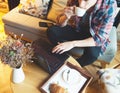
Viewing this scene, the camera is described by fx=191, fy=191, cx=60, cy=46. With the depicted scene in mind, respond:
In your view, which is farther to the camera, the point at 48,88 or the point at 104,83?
the point at 104,83

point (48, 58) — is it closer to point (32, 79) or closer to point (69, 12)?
point (32, 79)

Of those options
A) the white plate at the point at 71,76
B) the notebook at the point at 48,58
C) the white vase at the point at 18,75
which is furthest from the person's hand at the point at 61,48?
the white vase at the point at 18,75

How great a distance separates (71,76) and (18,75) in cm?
33

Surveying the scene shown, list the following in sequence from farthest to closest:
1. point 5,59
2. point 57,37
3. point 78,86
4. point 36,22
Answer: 1. point 36,22
2. point 57,37
3. point 78,86
4. point 5,59

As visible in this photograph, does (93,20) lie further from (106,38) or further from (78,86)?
(78,86)

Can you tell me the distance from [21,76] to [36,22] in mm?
882

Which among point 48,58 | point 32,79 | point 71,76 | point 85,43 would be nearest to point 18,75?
point 32,79

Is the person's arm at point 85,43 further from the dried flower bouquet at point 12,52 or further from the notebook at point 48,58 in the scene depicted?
the dried flower bouquet at point 12,52

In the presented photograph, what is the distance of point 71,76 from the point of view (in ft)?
4.03

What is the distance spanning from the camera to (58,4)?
1990 millimetres

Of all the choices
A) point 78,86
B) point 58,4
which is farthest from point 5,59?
point 58,4

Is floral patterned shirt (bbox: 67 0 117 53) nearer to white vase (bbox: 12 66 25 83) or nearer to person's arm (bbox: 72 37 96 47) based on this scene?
person's arm (bbox: 72 37 96 47)

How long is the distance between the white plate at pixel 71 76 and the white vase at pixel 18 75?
0.27m

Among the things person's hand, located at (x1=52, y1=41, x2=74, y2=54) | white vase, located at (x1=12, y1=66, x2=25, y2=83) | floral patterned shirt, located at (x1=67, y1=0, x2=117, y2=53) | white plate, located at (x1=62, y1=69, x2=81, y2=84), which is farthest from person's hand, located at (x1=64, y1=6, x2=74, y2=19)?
white vase, located at (x1=12, y1=66, x2=25, y2=83)
